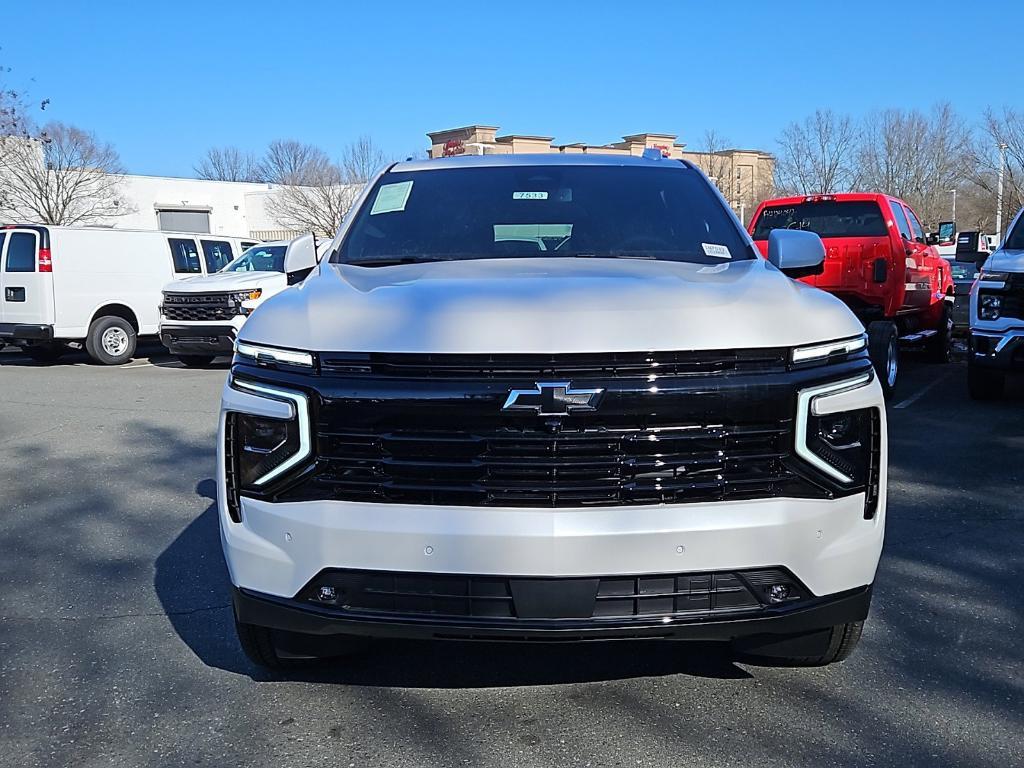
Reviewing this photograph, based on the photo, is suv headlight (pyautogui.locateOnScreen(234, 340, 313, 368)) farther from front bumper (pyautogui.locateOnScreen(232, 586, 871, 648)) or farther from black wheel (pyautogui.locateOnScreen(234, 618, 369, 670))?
black wheel (pyautogui.locateOnScreen(234, 618, 369, 670))

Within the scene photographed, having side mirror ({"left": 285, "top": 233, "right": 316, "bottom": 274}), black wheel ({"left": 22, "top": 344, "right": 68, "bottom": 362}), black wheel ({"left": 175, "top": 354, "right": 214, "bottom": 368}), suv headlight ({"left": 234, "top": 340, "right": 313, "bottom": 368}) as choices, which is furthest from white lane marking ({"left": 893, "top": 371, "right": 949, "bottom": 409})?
black wheel ({"left": 22, "top": 344, "right": 68, "bottom": 362})

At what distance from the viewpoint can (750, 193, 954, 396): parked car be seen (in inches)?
385

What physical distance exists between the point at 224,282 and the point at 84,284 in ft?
8.73

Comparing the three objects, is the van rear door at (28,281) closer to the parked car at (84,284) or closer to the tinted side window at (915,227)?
the parked car at (84,284)


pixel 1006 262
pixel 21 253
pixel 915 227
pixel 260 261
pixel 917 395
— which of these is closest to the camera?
pixel 1006 262

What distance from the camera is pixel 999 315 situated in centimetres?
804

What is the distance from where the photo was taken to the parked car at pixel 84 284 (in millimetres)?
13664

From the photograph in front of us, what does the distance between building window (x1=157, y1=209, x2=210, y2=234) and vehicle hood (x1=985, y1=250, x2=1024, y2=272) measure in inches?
1885

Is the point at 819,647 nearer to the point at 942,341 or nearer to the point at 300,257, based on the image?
the point at 300,257

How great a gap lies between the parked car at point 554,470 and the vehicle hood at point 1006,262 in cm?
617

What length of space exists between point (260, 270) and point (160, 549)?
9.88 meters

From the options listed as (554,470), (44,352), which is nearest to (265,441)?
(554,470)

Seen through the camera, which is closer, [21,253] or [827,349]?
[827,349]

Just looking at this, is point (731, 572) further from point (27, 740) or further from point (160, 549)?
point (160, 549)
